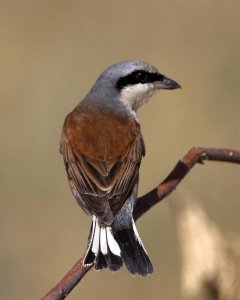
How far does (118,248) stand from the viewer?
3574 millimetres

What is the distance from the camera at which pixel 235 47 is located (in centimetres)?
789

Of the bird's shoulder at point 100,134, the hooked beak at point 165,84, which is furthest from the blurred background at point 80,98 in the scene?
the bird's shoulder at point 100,134

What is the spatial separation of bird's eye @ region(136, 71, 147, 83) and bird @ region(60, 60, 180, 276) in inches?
1.6

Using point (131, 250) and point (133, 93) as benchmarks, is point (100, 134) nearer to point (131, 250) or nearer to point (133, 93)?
point (131, 250)

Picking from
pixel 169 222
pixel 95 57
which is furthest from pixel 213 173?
pixel 95 57

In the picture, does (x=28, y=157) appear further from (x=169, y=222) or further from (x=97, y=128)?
(x=97, y=128)

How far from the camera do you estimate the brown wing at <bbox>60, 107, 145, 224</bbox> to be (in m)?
3.72

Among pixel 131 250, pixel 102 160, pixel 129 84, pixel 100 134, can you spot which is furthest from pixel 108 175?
pixel 129 84

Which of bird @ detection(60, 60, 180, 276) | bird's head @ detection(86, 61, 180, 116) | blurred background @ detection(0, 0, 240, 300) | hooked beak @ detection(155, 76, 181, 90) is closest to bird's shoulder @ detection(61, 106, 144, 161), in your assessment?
bird @ detection(60, 60, 180, 276)

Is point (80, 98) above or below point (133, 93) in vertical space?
below

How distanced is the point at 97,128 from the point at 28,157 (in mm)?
3006

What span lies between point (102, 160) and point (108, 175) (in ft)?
0.27

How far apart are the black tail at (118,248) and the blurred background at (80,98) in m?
1.82

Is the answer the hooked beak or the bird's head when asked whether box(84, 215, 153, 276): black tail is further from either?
the hooked beak
